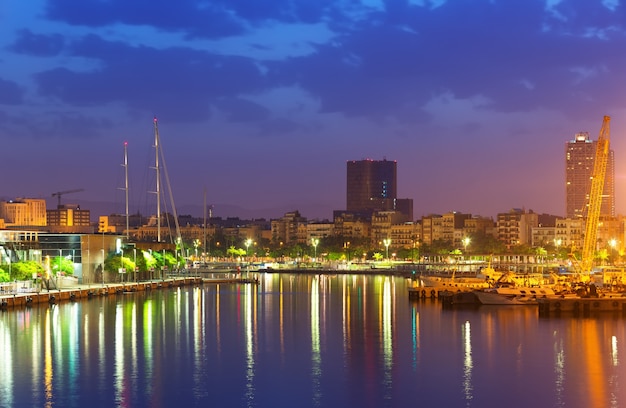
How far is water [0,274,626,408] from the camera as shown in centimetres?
4328

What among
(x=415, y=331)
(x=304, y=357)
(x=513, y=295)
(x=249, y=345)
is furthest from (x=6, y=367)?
(x=513, y=295)

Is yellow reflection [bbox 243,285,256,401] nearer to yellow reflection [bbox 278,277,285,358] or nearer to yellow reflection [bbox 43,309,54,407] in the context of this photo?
yellow reflection [bbox 278,277,285,358]

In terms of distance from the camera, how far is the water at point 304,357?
43.3 m

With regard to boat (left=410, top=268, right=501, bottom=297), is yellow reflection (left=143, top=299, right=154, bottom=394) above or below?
below

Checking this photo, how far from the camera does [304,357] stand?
179 feet

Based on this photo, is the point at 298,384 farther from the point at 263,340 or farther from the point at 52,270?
the point at 52,270

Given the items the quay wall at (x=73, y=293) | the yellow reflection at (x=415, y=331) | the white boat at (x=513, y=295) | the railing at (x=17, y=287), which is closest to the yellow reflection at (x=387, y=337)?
the yellow reflection at (x=415, y=331)

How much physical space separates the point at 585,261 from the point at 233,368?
311 ft

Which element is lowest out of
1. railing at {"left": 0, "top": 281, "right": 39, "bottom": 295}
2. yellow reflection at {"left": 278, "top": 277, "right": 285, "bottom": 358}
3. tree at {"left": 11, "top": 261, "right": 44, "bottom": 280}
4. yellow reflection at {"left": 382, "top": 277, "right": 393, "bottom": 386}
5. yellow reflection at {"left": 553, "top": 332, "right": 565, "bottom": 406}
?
yellow reflection at {"left": 553, "top": 332, "right": 565, "bottom": 406}

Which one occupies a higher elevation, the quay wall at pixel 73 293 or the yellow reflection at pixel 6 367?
the quay wall at pixel 73 293

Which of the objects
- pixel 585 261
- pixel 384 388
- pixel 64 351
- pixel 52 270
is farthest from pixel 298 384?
pixel 585 261

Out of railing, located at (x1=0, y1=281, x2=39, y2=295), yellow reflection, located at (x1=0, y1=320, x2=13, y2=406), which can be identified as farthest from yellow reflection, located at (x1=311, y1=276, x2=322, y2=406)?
railing, located at (x1=0, y1=281, x2=39, y2=295)

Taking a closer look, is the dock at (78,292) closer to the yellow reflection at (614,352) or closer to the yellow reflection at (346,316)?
the yellow reflection at (346,316)

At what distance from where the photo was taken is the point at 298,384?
151 feet
